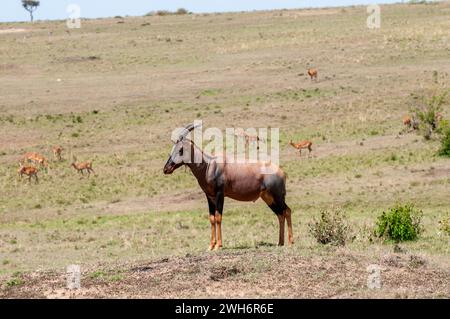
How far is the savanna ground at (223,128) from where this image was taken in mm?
14391

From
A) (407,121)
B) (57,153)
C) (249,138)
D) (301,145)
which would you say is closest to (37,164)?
(57,153)

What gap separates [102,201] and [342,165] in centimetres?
918

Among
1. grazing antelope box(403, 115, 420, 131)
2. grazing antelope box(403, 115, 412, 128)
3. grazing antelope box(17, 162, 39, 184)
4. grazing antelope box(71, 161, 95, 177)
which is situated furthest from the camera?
grazing antelope box(403, 115, 412, 128)

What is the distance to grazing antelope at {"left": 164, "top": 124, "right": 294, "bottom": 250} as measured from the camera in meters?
17.2

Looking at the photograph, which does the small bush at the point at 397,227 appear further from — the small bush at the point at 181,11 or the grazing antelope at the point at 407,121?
the small bush at the point at 181,11

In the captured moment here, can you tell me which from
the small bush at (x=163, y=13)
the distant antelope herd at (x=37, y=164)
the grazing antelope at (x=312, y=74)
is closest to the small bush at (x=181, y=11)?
the small bush at (x=163, y=13)

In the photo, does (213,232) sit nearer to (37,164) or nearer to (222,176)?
(222,176)

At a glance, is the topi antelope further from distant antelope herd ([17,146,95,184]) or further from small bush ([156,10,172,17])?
small bush ([156,10,172,17])

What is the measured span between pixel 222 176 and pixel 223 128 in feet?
88.4

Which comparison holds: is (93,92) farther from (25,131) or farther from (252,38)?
(252,38)

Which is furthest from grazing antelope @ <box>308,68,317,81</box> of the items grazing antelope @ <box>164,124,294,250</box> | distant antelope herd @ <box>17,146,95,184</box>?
grazing antelope @ <box>164,124,294,250</box>

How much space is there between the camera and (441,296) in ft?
41.7

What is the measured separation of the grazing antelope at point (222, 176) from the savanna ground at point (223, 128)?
3.39 ft

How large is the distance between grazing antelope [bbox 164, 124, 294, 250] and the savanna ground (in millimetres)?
1034
